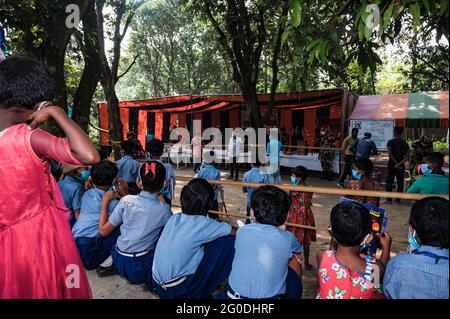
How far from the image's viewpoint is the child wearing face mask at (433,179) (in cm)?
319

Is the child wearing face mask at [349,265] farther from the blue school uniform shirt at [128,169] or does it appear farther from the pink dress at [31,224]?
the blue school uniform shirt at [128,169]

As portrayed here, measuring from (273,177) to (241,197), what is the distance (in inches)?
101

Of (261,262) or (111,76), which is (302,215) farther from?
(111,76)

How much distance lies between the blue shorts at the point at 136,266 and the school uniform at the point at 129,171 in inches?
70.3

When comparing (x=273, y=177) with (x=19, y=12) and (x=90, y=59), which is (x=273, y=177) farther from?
(x=19, y=12)

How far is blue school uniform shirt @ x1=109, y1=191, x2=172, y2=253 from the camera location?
2.84 m

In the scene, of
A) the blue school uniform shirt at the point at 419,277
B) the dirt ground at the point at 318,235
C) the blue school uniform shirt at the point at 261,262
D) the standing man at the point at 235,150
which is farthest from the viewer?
the standing man at the point at 235,150

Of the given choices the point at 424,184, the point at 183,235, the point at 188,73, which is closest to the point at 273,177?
the point at 424,184

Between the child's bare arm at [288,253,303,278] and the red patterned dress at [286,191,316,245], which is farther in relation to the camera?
the red patterned dress at [286,191,316,245]

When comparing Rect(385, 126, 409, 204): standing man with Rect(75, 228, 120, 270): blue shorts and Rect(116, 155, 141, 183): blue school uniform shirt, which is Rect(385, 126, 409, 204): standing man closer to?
Rect(116, 155, 141, 183): blue school uniform shirt

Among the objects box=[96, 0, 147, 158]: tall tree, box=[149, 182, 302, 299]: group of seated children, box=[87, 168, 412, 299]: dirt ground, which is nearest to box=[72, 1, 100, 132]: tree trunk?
box=[96, 0, 147, 158]: tall tree

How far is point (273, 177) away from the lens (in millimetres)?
5059

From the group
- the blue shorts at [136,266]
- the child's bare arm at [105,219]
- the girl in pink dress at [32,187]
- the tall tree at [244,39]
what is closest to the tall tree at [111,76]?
the tall tree at [244,39]

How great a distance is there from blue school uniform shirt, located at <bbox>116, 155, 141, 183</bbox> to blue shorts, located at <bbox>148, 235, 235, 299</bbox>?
2381 millimetres
